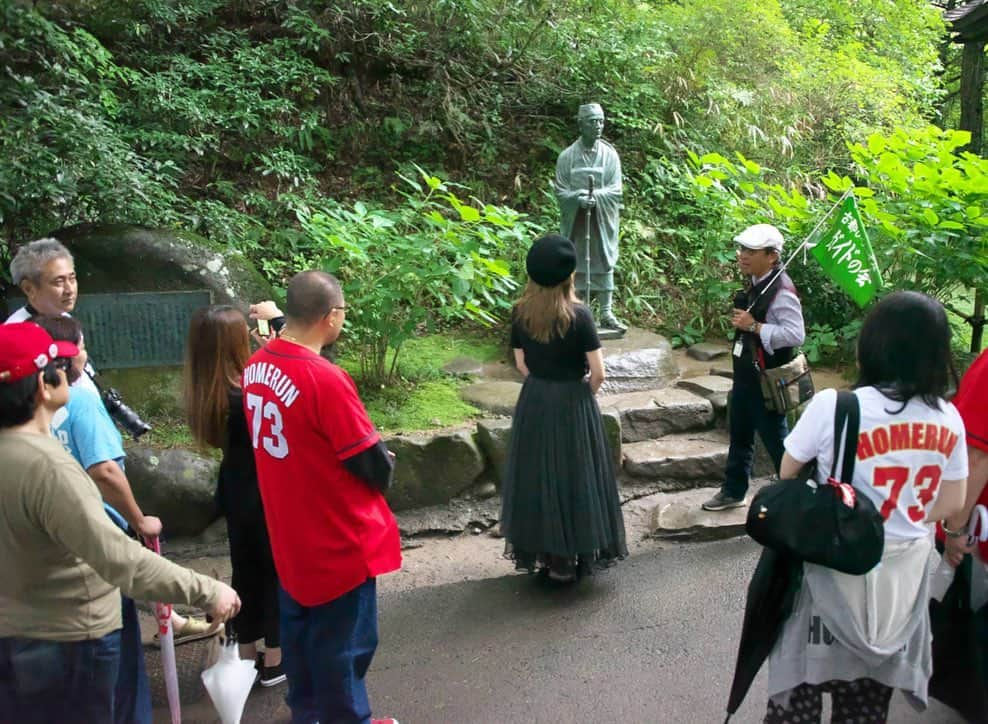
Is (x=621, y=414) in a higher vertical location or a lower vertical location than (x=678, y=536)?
higher

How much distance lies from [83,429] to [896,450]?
8.67ft

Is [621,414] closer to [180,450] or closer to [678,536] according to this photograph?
[678,536]

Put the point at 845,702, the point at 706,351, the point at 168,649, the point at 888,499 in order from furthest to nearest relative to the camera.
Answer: the point at 706,351, the point at 168,649, the point at 845,702, the point at 888,499

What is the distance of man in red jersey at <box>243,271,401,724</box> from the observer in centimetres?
267

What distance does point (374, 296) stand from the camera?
5691 mm

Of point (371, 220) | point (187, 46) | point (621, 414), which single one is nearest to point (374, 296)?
point (371, 220)

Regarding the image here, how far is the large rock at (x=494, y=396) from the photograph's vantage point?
602 cm

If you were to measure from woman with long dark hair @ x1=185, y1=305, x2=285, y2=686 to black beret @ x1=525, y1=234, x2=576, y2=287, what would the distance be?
142cm

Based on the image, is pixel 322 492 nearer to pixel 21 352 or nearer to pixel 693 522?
pixel 21 352

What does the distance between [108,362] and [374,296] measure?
177cm

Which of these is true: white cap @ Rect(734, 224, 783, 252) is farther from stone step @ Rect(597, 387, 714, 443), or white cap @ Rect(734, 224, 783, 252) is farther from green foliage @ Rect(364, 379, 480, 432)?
green foliage @ Rect(364, 379, 480, 432)

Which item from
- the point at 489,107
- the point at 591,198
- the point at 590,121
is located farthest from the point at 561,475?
the point at 489,107

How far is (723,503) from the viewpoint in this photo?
5199mm

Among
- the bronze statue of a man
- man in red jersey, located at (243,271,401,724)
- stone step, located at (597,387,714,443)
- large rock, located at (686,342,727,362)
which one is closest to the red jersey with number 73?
man in red jersey, located at (243,271,401,724)
